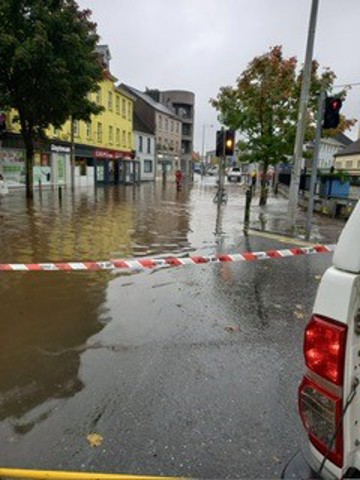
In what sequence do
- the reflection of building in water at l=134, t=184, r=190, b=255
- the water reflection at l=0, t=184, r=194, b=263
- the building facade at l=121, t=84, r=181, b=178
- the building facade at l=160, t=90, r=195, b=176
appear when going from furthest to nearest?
1. the building facade at l=160, t=90, r=195, b=176
2. the building facade at l=121, t=84, r=181, b=178
3. the reflection of building in water at l=134, t=184, r=190, b=255
4. the water reflection at l=0, t=184, r=194, b=263

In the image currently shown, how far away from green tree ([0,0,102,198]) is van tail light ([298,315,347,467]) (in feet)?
56.4

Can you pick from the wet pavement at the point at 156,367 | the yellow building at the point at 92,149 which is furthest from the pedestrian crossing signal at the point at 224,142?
the yellow building at the point at 92,149

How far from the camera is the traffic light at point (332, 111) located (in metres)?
10.5

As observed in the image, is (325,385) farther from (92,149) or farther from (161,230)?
(92,149)

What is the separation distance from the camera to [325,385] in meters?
1.82

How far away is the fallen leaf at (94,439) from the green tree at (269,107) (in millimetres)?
18294

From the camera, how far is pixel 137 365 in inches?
154

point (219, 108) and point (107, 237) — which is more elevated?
point (219, 108)

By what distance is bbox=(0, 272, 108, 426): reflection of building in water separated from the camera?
3416mm

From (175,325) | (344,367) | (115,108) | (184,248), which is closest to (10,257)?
(184,248)

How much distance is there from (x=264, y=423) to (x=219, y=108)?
20255mm

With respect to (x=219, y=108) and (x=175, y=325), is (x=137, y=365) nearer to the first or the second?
(x=175, y=325)

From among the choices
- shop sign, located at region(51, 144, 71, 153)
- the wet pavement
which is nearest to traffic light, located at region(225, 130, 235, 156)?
the wet pavement

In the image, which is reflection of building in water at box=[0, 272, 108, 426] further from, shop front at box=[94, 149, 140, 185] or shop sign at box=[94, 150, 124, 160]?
shop front at box=[94, 149, 140, 185]
